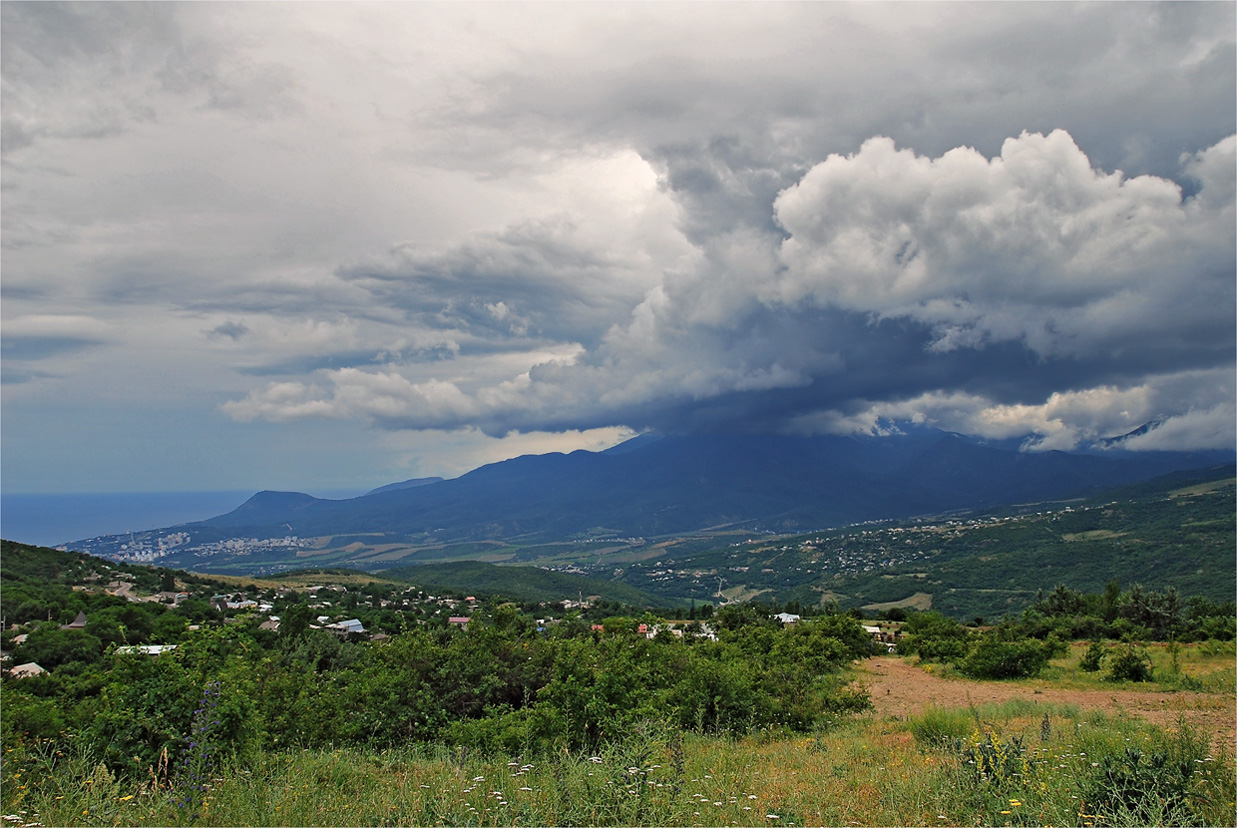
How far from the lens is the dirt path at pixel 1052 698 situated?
1254 cm

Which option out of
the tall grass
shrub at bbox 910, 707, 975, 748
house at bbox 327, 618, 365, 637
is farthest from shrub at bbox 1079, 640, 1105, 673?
house at bbox 327, 618, 365, 637

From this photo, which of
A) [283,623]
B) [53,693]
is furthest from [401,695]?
[283,623]

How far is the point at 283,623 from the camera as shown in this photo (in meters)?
34.5

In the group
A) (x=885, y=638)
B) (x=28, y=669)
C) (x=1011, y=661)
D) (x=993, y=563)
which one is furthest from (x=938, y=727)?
(x=993, y=563)

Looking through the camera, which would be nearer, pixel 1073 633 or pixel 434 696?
pixel 434 696

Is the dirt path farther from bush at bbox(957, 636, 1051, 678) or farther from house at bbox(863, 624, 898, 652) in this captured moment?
house at bbox(863, 624, 898, 652)

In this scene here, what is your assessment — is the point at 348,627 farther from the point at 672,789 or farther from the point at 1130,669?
the point at 672,789

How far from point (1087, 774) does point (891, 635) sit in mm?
35986

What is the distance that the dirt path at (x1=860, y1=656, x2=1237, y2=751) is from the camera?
12541 millimetres

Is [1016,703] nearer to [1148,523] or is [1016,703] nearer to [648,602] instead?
[648,602]

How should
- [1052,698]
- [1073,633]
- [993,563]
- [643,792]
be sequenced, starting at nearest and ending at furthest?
[643,792] < [1052,698] < [1073,633] < [993,563]

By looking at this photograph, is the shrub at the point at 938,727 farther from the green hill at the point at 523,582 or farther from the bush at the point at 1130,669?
the green hill at the point at 523,582

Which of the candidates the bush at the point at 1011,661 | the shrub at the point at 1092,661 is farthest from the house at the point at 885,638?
the shrub at the point at 1092,661

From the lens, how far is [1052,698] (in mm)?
17531
